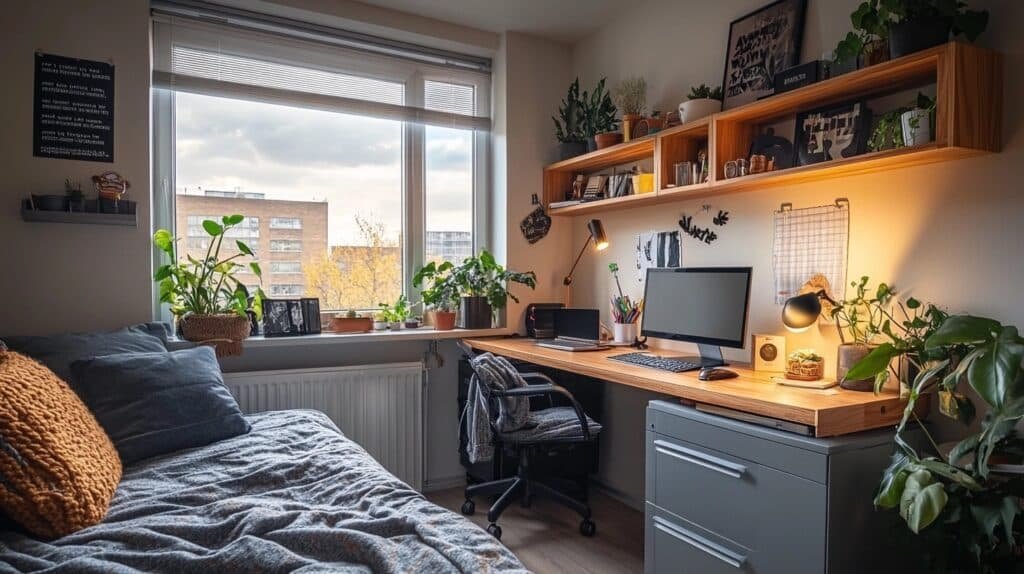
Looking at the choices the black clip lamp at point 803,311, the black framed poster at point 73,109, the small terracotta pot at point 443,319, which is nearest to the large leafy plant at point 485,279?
the small terracotta pot at point 443,319

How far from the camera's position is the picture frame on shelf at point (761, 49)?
7.79 ft

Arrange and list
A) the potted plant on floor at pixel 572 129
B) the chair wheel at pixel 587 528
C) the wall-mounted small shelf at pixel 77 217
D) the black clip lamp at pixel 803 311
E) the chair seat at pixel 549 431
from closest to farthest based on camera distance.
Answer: the black clip lamp at pixel 803 311 < the wall-mounted small shelf at pixel 77 217 < the chair seat at pixel 549 431 < the chair wheel at pixel 587 528 < the potted plant on floor at pixel 572 129

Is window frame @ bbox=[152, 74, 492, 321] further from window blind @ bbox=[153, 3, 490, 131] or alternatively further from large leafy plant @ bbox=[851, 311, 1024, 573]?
large leafy plant @ bbox=[851, 311, 1024, 573]

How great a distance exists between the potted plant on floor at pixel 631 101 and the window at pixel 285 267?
1.79 metres

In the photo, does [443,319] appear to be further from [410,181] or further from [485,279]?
[410,181]

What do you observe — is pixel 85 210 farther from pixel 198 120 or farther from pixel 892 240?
pixel 892 240

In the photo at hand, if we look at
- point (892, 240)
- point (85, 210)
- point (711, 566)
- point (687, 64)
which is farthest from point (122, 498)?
point (687, 64)

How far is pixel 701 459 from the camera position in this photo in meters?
1.94

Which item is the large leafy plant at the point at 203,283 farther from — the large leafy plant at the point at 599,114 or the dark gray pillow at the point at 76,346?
the large leafy plant at the point at 599,114

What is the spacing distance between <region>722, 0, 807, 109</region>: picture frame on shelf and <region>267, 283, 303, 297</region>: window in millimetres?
2265

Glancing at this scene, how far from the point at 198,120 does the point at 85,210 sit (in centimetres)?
73

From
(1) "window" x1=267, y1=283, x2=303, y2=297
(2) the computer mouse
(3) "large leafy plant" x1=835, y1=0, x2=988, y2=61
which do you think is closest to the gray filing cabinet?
(2) the computer mouse

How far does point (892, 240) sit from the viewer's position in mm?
2047

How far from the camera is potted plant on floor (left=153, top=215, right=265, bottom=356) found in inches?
104
